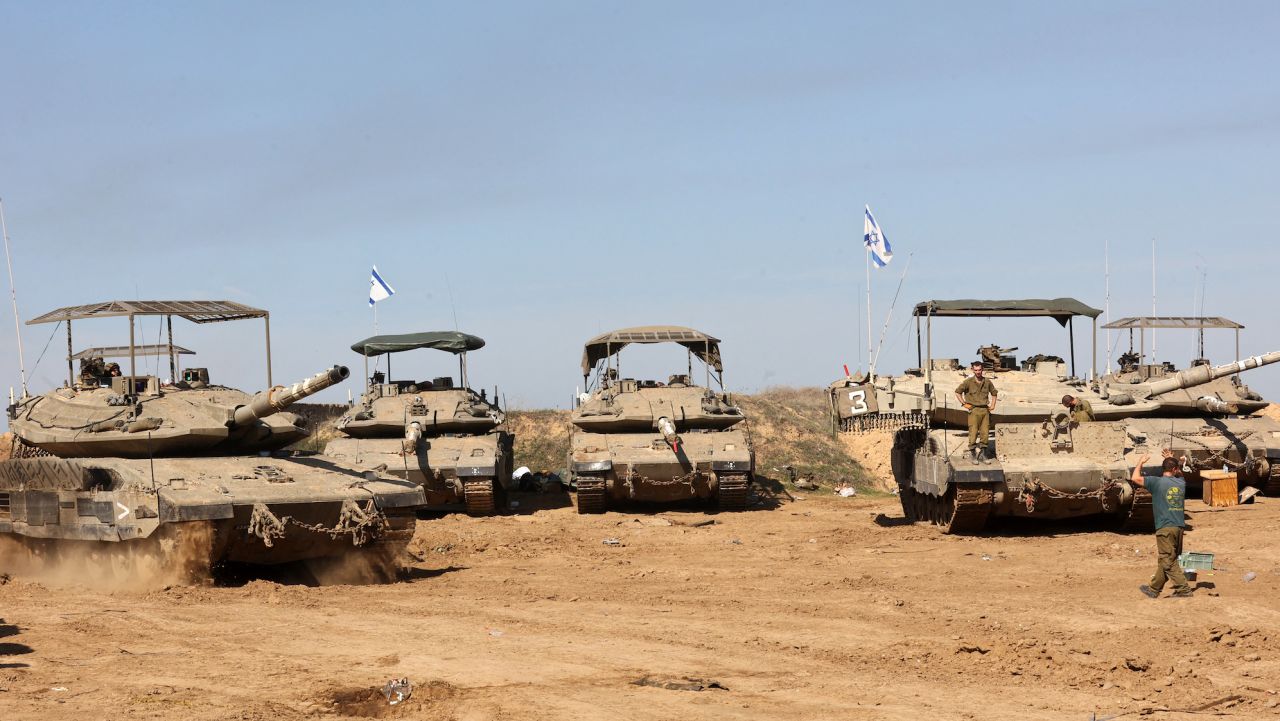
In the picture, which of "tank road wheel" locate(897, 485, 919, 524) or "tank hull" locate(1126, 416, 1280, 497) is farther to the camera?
"tank hull" locate(1126, 416, 1280, 497)

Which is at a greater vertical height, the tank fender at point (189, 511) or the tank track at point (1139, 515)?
the tank fender at point (189, 511)

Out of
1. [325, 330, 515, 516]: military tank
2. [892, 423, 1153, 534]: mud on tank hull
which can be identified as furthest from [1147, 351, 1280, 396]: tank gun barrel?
[325, 330, 515, 516]: military tank

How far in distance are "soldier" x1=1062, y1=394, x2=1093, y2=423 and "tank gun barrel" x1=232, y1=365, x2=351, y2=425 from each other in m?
9.16

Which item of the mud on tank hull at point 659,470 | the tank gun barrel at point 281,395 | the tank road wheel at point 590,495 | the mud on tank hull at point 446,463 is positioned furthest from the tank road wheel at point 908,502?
the tank gun barrel at point 281,395

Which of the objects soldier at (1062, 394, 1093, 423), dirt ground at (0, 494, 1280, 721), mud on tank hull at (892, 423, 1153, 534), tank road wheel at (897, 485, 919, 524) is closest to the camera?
dirt ground at (0, 494, 1280, 721)

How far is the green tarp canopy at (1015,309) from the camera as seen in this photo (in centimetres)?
1880

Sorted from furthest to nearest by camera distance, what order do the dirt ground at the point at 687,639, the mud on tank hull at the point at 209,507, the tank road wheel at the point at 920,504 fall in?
the tank road wheel at the point at 920,504 < the mud on tank hull at the point at 209,507 < the dirt ground at the point at 687,639

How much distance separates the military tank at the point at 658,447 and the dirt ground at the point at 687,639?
4384 mm

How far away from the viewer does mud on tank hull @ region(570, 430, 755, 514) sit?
2039cm

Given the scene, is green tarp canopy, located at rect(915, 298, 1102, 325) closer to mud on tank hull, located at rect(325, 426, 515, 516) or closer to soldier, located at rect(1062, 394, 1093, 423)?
soldier, located at rect(1062, 394, 1093, 423)

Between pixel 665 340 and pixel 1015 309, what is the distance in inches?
268

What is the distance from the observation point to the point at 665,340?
24.0 metres

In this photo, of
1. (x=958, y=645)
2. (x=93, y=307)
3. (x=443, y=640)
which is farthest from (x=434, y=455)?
(x=958, y=645)

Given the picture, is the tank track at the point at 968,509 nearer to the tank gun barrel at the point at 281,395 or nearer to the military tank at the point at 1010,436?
the military tank at the point at 1010,436
